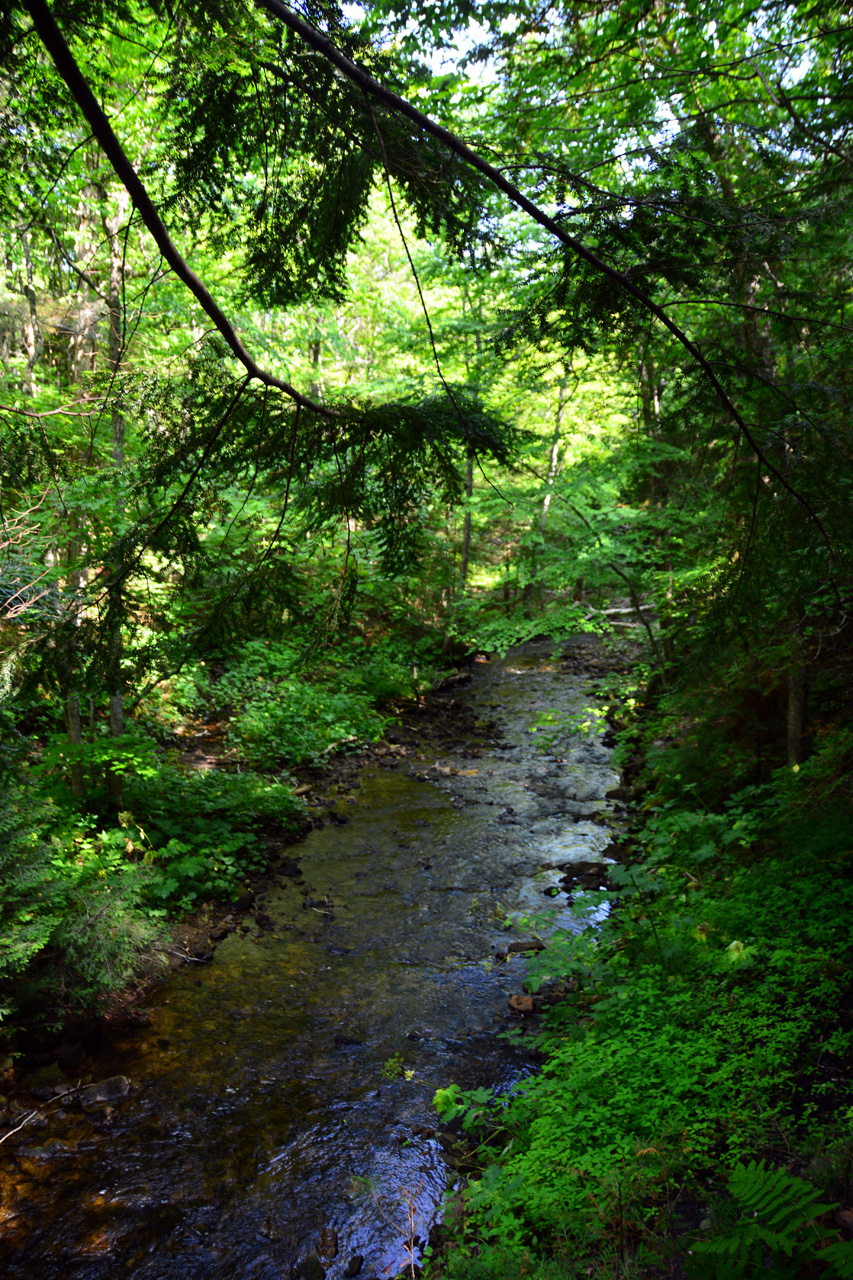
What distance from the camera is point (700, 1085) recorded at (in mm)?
3377

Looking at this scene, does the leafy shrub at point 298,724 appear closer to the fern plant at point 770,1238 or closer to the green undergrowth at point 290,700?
the green undergrowth at point 290,700

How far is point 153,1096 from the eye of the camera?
438cm

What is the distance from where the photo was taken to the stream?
3420 mm

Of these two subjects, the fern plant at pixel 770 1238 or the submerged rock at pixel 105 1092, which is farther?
the submerged rock at pixel 105 1092

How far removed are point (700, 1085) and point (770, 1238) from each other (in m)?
1.51

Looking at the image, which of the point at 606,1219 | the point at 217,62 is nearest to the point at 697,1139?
the point at 606,1219

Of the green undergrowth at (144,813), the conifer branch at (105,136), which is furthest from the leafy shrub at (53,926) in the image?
the conifer branch at (105,136)

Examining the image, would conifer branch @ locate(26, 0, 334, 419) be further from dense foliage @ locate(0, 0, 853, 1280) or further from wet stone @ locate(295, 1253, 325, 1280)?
wet stone @ locate(295, 1253, 325, 1280)

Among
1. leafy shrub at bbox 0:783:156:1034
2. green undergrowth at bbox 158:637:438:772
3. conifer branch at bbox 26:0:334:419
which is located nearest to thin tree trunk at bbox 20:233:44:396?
conifer branch at bbox 26:0:334:419

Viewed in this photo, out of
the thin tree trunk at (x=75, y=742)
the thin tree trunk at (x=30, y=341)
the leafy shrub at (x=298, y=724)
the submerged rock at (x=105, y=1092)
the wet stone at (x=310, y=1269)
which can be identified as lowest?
the submerged rock at (x=105, y=1092)

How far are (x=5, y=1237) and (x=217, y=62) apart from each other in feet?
21.0

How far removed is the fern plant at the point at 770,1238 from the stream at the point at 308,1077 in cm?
186

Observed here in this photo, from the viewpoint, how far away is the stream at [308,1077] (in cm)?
342

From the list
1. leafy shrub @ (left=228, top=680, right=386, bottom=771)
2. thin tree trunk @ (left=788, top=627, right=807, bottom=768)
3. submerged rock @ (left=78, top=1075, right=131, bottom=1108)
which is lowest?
submerged rock @ (left=78, top=1075, right=131, bottom=1108)
